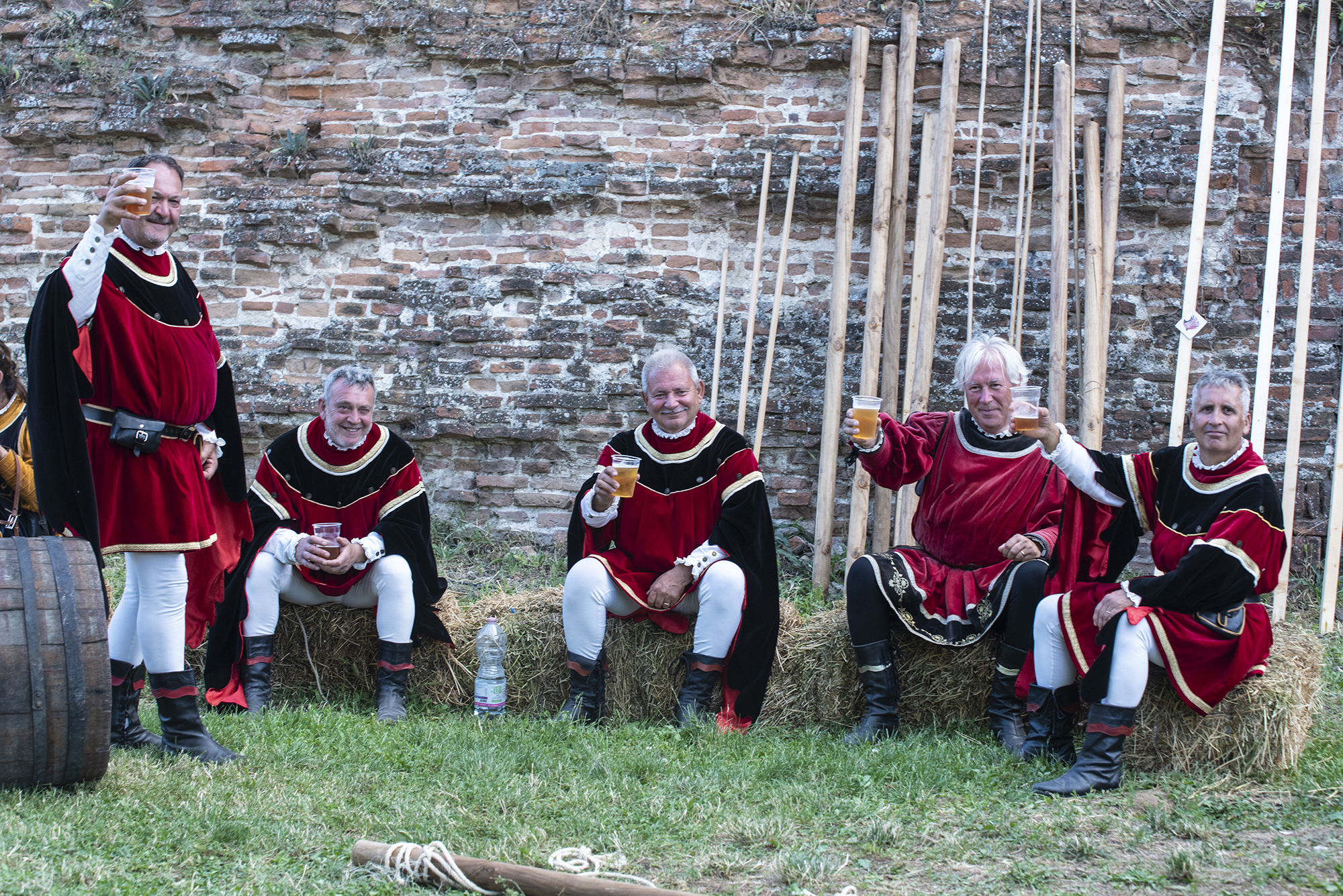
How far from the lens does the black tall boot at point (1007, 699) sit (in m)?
3.84

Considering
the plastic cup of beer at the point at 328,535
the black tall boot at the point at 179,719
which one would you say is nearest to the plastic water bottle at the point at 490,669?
the plastic cup of beer at the point at 328,535

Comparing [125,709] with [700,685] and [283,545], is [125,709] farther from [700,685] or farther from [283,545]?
[700,685]

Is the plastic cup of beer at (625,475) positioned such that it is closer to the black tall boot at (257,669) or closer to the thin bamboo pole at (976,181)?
the black tall boot at (257,669)

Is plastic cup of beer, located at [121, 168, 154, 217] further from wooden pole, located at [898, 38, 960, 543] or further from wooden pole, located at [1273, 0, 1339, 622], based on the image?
wooden pole, located at [1273, 0, 1339, 622]

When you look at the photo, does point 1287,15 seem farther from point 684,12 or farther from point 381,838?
point 381,838

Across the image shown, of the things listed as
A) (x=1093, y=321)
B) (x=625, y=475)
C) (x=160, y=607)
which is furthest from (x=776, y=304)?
(x=160, y=607)

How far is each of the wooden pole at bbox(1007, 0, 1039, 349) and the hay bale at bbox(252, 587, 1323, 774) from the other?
2020 millimetres

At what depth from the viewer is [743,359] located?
5855 mm

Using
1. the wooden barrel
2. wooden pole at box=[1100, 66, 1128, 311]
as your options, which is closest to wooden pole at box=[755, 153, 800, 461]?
wooden pole at box=[1100, 66, 1128, 311]

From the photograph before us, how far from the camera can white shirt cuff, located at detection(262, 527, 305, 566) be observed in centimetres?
421

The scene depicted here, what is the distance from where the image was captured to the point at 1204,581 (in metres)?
3.31

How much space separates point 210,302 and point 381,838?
4.28 metres

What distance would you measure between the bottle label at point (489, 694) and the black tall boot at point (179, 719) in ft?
3.42

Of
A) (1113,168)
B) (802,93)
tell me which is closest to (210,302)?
(802,93)
